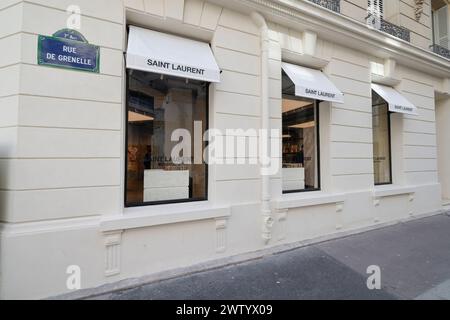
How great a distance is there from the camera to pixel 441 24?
874cm

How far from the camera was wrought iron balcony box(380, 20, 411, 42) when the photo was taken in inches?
259

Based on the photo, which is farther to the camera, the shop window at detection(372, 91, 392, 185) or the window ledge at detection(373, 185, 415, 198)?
the shop window at detection(372, 91, 392, 185)

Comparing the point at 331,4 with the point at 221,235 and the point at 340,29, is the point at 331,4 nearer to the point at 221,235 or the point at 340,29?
the point at 340,29

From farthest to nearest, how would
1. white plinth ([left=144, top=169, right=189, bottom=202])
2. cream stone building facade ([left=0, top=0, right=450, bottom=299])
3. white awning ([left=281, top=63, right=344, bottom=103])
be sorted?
1. white awning ([left=281, top=63, right=344, bottom=103])
2. white plinth ([left=144, top=169, right=189, bottom=202])
3. cream stone building facade ([left=0, top=0, right=450, bottom=299])

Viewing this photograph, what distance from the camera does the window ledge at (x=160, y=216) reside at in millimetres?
3289

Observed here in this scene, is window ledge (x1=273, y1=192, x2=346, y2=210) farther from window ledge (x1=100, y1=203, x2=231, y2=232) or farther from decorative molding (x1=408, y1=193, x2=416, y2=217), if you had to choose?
decorative molding (x1=408, y1=193, x2=416, y2=217)

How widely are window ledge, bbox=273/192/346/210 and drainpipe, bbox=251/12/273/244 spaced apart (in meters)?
0.29

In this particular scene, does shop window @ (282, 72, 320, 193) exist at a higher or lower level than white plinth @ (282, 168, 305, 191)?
higher

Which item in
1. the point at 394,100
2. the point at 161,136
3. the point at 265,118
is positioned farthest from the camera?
the point at 394,100

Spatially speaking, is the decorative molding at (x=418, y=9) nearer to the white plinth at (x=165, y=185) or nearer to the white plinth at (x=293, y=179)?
the white plinth at (x=293, y=179)

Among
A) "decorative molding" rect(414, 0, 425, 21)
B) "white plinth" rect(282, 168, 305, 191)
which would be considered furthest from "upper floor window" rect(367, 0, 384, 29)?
"white plinth" rect(282, 168, 305, 191)

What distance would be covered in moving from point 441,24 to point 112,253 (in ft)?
38.6

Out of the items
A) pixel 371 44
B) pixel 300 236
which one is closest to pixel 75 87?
pixel 300 236

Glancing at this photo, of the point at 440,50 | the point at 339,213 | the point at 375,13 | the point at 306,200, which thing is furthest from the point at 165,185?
the point at 440,50
